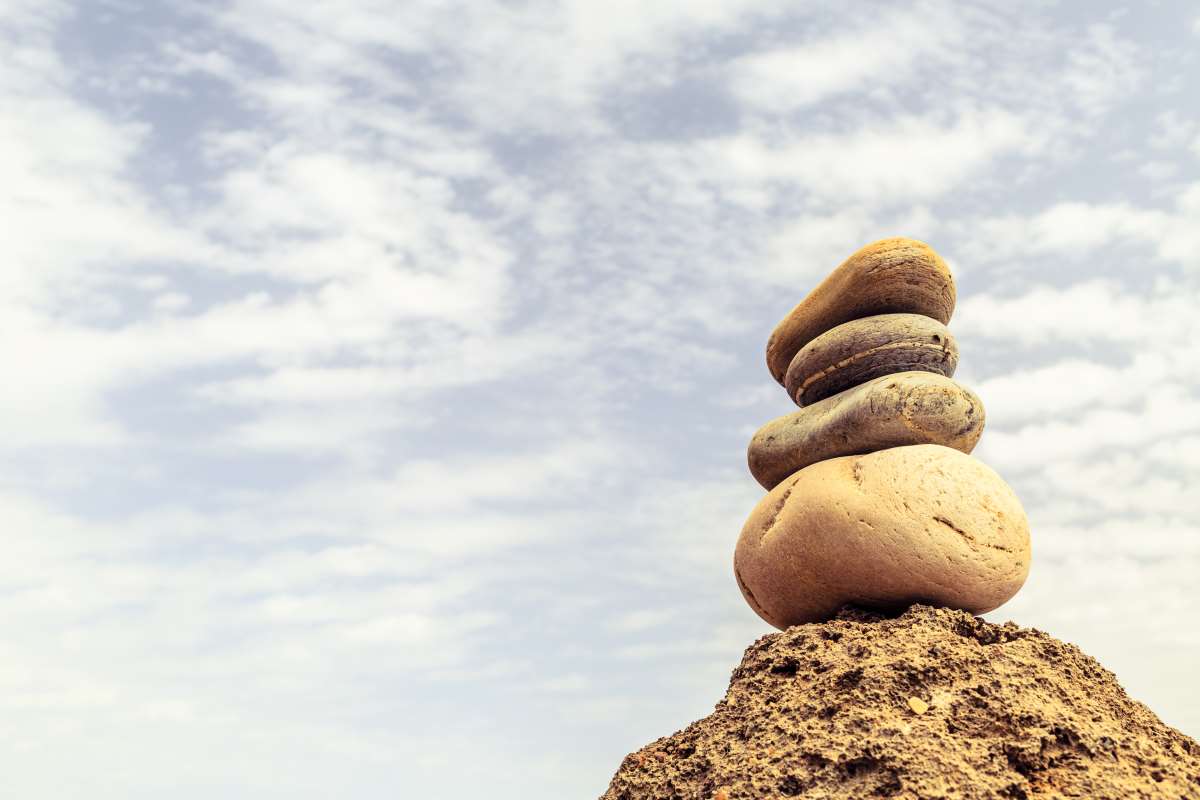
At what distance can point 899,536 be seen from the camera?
9758mm

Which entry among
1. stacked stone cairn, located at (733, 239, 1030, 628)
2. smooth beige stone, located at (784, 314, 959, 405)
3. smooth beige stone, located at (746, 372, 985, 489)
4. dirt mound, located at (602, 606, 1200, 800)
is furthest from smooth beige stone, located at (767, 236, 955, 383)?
dirt mound, located at (602, 606, 1200, 800)

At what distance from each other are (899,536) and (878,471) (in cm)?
70

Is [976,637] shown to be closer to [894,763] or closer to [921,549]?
[921,549]

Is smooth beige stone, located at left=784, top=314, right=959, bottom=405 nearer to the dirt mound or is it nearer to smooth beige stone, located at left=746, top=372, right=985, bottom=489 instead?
smooth beige stone, located at left=746, top=372, right=985, bottom=489

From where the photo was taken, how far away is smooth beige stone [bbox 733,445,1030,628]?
9.80 meters

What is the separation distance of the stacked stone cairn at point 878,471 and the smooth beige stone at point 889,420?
14 millimetres

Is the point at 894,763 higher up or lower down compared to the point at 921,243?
lower down

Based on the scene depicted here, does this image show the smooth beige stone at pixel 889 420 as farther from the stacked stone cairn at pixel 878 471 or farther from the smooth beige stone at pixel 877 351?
the smooth beige stone at pixel 877 351

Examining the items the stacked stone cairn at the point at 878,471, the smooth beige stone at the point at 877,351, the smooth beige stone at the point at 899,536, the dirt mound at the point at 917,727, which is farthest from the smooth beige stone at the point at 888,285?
the dirt mound at the point at 917,727

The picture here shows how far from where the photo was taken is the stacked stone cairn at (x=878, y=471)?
389 inches

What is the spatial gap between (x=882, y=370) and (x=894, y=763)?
4.43 meters

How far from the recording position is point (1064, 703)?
900cm

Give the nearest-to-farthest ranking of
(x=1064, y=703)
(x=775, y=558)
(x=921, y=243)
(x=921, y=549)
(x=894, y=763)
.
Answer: (x=894, y=763) < (x=1064, y=703) < (x=921, y=549) < (x=775, y=558) < (x=921, y=243)

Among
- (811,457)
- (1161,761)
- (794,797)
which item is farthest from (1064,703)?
(811,457)
